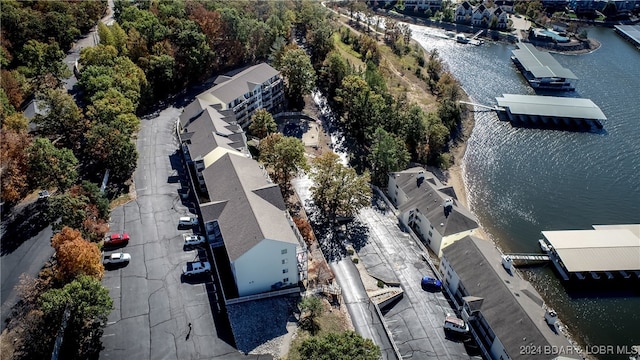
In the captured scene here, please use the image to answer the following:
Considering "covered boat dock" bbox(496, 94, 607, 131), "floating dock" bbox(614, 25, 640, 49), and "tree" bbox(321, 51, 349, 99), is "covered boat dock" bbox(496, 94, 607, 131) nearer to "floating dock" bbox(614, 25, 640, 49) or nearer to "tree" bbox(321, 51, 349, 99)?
"tree" bbox(321, 51, 349, 99)

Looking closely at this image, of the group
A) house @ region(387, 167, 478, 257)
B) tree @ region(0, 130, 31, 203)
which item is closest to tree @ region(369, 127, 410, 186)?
house @ region(387, 167, 478, 257)

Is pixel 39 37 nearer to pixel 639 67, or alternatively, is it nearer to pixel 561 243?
pixel 561 243

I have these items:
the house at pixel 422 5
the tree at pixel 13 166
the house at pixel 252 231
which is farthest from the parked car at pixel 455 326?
the house at pixel 422 5

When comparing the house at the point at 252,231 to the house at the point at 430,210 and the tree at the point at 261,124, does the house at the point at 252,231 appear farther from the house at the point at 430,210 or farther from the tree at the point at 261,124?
the tree at the point at 261,124

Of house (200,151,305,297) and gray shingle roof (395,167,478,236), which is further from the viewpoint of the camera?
gray shingle roof (395,167,478,236)

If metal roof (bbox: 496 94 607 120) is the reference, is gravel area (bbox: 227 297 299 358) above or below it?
above

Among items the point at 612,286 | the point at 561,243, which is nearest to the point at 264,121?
the point at 561,243

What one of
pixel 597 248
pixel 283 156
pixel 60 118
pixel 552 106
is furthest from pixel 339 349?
pixel 552 106
